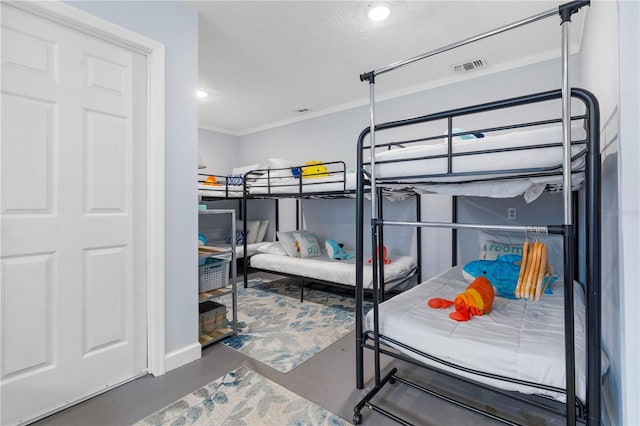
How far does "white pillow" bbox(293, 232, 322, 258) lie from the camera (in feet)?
12.3

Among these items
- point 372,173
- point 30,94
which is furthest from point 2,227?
point 372,173

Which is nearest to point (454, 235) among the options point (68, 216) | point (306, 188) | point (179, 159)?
point (306, 188)

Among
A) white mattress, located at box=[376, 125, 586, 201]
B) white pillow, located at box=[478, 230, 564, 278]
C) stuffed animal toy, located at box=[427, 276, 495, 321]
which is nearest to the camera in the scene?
white mattress, located at box=[376, 125, 586, 201]

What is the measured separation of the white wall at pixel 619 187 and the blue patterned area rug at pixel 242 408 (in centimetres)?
114

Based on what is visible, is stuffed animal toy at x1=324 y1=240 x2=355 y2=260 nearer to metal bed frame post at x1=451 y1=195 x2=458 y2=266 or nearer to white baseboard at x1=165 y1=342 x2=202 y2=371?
metal bed frame post at x1=451 y1=195 x2=458 y2=266

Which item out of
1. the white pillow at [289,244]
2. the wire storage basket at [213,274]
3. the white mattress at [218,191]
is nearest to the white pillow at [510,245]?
the white pillow at [289,244]

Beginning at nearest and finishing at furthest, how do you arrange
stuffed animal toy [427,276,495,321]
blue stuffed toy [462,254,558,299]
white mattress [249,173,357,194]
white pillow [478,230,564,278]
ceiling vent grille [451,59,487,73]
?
stuffed animal toy [427,276,495,321] < blue stuffed toy [462,254,558,299] < white pillow [478,230,564,278] < ceiling vent grille [451,59,487,73] < white mattress [249,173,357,194]

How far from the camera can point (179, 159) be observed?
199 cm

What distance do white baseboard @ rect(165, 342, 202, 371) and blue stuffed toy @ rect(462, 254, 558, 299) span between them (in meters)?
2.02

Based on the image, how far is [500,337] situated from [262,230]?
4.07 m

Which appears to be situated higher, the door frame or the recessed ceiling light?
the recessed ceiling light

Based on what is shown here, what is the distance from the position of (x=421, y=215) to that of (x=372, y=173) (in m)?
2.20

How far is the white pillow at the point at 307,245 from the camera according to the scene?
3.75 metres

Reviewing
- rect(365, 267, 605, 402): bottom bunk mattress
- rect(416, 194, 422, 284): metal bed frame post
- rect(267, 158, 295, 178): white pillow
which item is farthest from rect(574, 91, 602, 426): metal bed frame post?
rect(267, 158, 295, 178): white pillow
